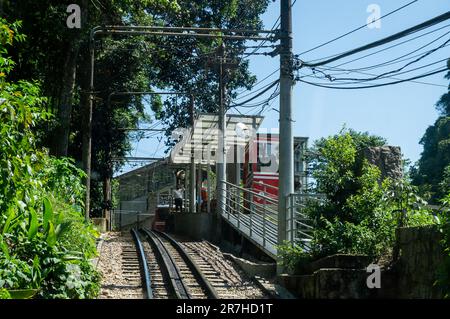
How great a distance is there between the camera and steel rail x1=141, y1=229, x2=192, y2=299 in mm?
12211

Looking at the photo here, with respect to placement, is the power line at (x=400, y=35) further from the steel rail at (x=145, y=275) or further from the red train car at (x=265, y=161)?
the red train car at (x=265, y=161)

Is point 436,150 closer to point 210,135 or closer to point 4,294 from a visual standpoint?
point 210,135

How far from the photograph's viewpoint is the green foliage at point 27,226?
7.57 meters

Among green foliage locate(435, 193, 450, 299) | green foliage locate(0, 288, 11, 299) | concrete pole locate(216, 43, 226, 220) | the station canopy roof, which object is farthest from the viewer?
the station canopy roof

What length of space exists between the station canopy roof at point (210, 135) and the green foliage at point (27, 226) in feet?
45.8

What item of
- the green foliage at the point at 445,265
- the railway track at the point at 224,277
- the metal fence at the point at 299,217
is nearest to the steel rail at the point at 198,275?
the railway track at the point at 224,277

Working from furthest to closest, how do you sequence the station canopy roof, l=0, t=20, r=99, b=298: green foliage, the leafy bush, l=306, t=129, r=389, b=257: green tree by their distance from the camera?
1. the station canopy roof
2. l=306, t=129, r=389, b=257: green tree
3. the leafy bush
4. l=0, t=20, r=99, b=298: green foliage

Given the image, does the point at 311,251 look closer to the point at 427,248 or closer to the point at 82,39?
the point at 427,248

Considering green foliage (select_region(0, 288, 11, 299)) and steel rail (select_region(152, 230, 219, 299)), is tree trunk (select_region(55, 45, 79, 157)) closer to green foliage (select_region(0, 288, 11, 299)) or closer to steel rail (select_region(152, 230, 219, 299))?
steel rail (select_region(152, 230, 219, 299))

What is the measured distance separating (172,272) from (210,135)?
11.9 meters

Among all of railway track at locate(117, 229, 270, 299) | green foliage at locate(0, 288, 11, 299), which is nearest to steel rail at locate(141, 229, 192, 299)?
railway track at locate(117, 229, 270, 299)

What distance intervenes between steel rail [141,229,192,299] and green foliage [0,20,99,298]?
2190 mm

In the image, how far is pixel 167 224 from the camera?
36.3m
